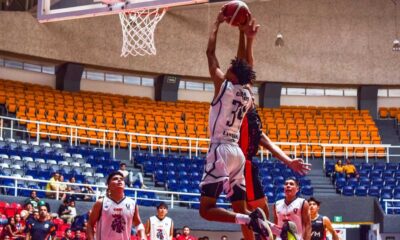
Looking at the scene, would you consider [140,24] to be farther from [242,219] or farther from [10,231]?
[242,219]

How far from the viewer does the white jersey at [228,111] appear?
7145 mm

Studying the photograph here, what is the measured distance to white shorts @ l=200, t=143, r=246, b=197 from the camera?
708 centimetres

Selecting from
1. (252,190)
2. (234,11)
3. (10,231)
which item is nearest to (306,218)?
(252,190)

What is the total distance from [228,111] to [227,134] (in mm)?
222

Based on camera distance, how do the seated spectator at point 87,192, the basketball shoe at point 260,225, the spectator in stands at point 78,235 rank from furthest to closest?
the seated spectator at point 87,192 < the spectator in stands at point 78,235 < the basketball shoe at point 260,225

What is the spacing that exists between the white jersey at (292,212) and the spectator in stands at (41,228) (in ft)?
18.4

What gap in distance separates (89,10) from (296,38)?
19.9 meters

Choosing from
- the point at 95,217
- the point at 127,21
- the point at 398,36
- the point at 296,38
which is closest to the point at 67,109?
the point at 127,21

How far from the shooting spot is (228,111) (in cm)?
716

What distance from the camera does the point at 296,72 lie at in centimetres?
3400

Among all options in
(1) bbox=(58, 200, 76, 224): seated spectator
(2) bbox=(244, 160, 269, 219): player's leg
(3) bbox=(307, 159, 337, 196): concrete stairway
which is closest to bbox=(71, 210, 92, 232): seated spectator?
(1) bbox=(58, 200, 76, 224): seated spectator

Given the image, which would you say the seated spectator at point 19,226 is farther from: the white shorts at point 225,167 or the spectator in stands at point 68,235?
the white shorts at point 225,167

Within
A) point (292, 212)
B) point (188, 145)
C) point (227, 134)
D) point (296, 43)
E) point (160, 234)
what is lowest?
point (160, 234)

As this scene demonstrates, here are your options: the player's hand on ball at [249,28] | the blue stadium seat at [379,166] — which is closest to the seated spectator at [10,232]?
the player's hand on ball at [249,28]
